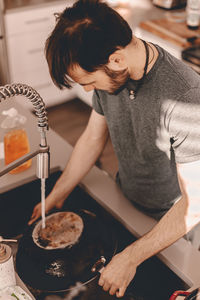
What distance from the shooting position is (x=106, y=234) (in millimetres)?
1167

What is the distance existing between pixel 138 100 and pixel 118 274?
1.61 feet

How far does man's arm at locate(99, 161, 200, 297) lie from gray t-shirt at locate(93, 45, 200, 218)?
7 cm

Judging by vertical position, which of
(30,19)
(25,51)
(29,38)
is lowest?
(25,51)

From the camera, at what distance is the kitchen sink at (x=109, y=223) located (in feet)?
3.42

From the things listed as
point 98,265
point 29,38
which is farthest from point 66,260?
point 29,38

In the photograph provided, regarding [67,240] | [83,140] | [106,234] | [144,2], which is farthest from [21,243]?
[144,2]

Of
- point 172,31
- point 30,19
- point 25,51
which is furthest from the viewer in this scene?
point 25,51

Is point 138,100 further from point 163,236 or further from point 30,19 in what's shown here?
point 30,19

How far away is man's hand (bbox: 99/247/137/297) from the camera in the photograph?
1.03m

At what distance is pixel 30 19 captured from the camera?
3238 mm

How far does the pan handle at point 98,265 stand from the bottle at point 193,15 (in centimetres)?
218

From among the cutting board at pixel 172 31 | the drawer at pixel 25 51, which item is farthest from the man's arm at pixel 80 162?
the drawer at pixel 25 51

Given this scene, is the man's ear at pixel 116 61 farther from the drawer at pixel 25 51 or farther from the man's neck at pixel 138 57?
the drawer at pixel 25 51

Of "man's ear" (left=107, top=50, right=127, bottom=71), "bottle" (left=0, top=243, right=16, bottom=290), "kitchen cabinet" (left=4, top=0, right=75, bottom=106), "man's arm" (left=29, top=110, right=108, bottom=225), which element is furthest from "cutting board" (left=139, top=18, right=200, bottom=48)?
"bottle" (left=0, top=243, right=16, bottom=290)
